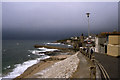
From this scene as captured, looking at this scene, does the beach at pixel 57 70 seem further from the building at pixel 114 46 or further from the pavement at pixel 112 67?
the building at pixel 114 46

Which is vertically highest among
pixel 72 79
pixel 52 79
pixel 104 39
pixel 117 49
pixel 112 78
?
pixel 104 39

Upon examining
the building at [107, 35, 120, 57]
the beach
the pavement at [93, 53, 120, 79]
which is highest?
the building at [107, 35, 120, 57]

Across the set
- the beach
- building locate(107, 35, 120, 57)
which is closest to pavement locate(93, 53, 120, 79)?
building locate(107, 35, 120, 57)

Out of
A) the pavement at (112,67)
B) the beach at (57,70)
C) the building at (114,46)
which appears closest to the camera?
the pavement at (112,67)

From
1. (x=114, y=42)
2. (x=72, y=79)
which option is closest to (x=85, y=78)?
(x=72, y=79)

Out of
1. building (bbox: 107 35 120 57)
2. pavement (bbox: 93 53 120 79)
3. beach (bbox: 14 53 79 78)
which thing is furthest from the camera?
building (bbox: 107 35 120 57)

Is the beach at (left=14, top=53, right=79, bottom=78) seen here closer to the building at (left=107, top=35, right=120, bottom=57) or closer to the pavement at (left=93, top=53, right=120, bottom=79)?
the pavement at (left=93, top=53, right=120, bottom=79)

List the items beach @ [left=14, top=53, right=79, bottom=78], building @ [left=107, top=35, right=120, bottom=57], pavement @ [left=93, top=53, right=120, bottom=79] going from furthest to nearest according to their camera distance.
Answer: building @ [left=107, top=35, right=120, bottom=57]
beach @ [left=14, top=53, right=79, bottom=78]
pavement @ [left=93, top=53, right=120, bottom=79]

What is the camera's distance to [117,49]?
1388cm

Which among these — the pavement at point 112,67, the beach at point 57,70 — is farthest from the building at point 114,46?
the beach at point 57,70

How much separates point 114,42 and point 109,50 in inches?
57.8

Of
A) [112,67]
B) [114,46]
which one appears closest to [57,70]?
[112,67]

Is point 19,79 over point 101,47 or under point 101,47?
under

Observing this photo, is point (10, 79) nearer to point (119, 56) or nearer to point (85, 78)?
point (85, 78)
